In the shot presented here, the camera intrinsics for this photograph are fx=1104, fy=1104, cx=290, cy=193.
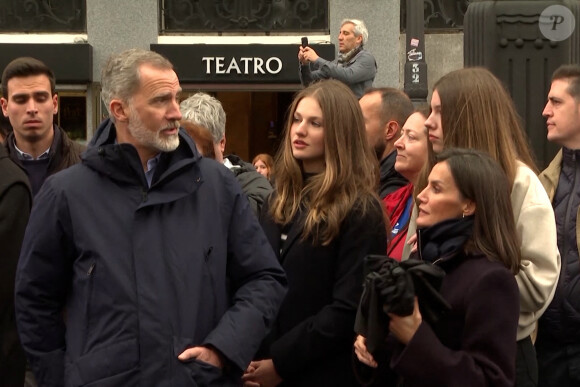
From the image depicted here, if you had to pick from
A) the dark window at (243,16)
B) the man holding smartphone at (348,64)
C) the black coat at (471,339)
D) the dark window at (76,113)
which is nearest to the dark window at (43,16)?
the dark window at (76,113)

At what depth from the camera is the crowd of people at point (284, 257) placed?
12.3ft

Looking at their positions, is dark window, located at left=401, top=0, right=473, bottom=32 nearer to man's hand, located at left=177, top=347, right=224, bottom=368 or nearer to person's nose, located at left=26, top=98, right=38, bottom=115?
person's nose, located at left=26, top=98, right=38, bottom=115

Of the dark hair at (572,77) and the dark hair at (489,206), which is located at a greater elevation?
the dark hair at (572,77)

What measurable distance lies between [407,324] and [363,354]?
0.47m

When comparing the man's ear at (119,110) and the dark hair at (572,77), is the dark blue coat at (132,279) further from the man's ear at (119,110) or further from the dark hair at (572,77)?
the dark hair at (572,77)

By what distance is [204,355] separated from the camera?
3.81 m

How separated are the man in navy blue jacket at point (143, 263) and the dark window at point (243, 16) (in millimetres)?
12396

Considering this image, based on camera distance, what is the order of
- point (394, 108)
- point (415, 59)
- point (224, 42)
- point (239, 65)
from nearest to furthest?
1. point (394, 108)
2. point (415, 59)
3. point (239, 65)
4. point (224, 42)

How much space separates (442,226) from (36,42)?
43.6 ft

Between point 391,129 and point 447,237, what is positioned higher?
point 391,129

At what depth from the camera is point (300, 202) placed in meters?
4.73

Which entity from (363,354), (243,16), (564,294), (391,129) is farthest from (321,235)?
(243,16)

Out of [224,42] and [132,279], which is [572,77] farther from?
[224,42]

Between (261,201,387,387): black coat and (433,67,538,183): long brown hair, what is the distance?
18.5 inches
